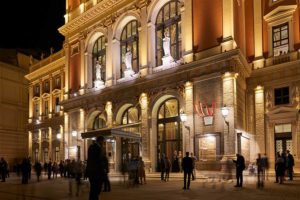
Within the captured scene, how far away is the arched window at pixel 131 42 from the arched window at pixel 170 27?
8.79 ft

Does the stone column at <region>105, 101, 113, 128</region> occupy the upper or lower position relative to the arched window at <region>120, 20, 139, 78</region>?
A: lower

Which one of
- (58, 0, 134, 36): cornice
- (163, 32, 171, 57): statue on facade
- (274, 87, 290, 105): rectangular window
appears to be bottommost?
(274, 87, 290, 105): rectangular window

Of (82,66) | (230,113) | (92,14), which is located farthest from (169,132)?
(92,14)

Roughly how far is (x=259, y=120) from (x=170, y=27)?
33.1ft

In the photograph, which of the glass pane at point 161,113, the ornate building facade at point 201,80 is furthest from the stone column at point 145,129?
the glass pane at point 161,113

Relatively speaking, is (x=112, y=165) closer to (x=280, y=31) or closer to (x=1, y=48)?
(x=280, y=31)

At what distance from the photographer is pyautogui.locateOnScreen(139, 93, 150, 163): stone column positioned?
31614mm

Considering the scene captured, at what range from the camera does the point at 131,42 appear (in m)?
36.0

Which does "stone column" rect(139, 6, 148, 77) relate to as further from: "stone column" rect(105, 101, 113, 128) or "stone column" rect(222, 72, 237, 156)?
"stone column" rect(222, 72, 237, 156)

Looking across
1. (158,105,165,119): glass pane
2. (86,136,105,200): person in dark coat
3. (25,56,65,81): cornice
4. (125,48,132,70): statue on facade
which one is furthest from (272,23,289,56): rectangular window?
(25,56,65,81): cornice

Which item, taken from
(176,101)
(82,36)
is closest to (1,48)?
(82,36)

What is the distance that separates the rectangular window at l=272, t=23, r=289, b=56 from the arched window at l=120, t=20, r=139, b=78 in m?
11.6

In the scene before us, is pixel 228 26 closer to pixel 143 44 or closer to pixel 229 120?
pixel 229 120

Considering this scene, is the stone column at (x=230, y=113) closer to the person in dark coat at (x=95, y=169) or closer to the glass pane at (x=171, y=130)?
the glass pane at (x=171, y=130)
